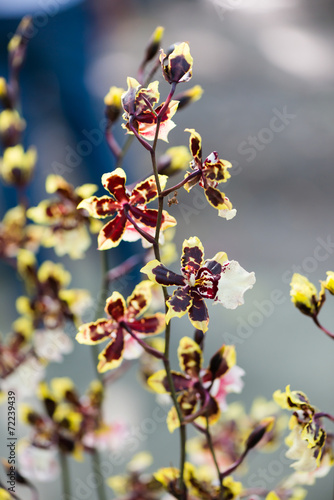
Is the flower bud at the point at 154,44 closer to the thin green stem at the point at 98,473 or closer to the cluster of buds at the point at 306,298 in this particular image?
the cluster of buds at the point at 306,298

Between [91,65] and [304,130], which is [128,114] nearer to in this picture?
[304,130]

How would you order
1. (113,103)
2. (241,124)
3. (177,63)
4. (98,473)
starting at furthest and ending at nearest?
(241,124) < (98,473) < (113,103) < (177,63)

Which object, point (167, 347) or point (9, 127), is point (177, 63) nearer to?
point (167, 347)

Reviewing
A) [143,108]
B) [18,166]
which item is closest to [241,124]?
[18,166]

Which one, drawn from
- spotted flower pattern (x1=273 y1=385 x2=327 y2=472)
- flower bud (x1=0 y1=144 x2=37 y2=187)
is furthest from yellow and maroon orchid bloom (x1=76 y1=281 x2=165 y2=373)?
flower bud (x1=0 y1=144 x2=37 y2=187)

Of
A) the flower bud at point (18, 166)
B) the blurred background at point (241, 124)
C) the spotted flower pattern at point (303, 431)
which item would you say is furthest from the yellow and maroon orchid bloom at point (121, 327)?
the blurred background at point (241, 124)

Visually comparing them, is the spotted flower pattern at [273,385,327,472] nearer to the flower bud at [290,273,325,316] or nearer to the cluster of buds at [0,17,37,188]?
the flower bud at [290,273,325,316]
